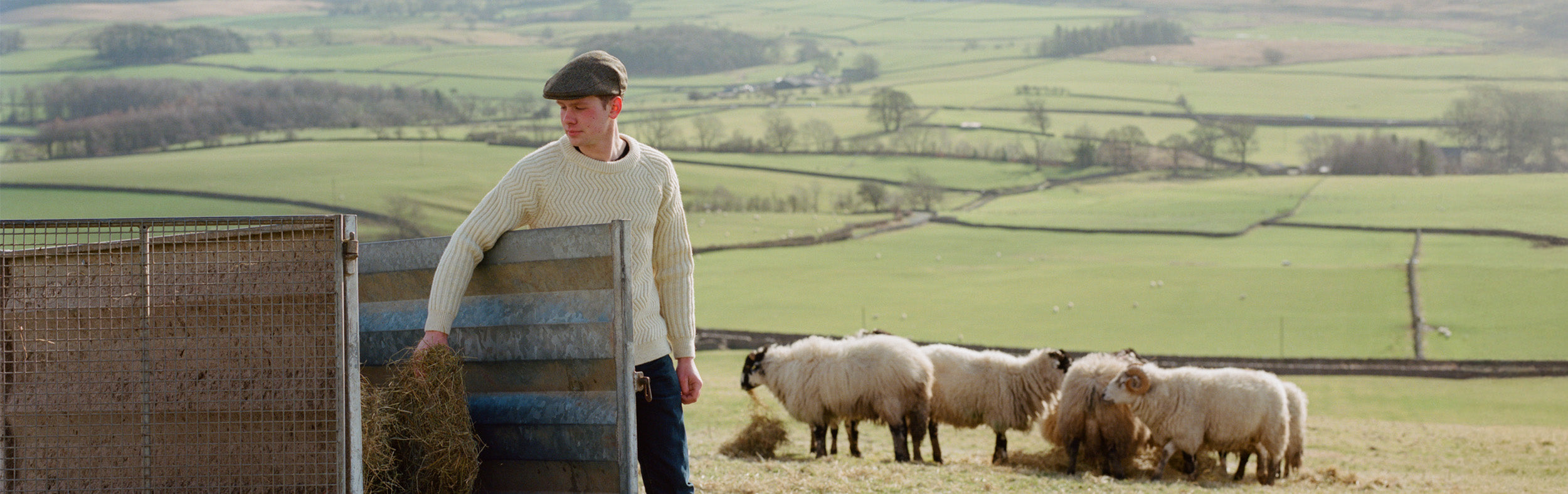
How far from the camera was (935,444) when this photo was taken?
1364 centimetres

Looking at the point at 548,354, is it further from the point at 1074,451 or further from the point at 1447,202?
the point at 1447,202

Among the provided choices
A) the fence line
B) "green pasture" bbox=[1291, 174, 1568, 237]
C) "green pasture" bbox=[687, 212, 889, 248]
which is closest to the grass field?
the fence line

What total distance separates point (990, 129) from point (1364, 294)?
176 feet

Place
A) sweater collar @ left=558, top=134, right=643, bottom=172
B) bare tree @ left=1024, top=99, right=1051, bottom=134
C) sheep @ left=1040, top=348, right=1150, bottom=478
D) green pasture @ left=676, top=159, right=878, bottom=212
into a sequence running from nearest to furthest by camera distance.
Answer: sweater collar @ left=558, top=134, right=643, bottom=172
sheep @ left=1040, top=348, right=1150, bottom=478
green pasture @ left=676, top=159, right=878, bottom=212
bare tree @ left=1024, top=99, right=1051, bottom=134

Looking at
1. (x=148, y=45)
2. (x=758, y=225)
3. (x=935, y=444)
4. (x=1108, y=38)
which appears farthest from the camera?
(x=1108, y=38)

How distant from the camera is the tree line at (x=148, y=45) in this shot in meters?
122

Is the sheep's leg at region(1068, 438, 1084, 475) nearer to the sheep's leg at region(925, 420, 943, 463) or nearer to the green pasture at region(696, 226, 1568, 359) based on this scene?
the sheep's leg at region(925, 420, 943, 463)

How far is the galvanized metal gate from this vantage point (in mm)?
4402

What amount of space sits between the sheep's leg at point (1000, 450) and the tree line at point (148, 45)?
13003cm

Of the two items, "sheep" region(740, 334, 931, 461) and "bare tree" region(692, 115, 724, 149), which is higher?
"bare tree" region(692, 115, 724, 149)

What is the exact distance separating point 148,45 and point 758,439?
13347 cm

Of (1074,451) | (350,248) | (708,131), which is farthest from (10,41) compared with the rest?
(350,248)

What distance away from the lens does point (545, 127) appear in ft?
325

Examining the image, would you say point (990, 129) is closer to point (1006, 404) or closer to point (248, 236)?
point (1006, 404)
